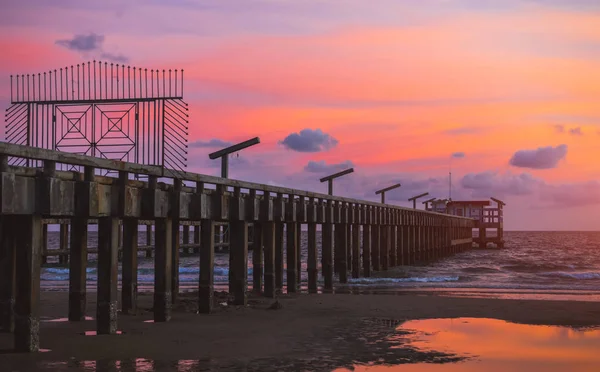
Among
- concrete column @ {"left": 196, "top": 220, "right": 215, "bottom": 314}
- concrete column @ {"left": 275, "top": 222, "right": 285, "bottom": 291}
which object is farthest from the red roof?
concrete column @ {"left": 196, "top": 220, "right": 215, "bottom": 314}

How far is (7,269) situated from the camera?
40.3 ft

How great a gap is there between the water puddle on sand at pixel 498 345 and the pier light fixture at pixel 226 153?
19.0ft

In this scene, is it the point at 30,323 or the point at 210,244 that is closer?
the point at 30,323

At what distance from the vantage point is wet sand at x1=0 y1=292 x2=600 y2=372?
36.9 ft

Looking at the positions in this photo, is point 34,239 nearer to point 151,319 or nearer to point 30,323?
point 30,323

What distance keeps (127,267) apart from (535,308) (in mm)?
10757

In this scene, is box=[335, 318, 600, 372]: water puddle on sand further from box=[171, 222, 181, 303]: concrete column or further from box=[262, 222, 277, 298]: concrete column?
box=[171, 222, 181, 303]: concrete column

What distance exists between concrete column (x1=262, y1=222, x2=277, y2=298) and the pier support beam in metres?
8.36

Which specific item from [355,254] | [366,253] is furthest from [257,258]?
[366,253]

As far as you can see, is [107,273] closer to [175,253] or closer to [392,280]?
[175,253]

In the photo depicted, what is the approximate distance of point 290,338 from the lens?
14.0m

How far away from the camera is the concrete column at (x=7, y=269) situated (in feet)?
39.8

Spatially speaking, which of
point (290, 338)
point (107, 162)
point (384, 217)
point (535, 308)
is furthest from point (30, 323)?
point (384, 217)

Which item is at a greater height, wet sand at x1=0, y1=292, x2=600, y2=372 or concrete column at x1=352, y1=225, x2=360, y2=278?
concrete column at x1=352, y1=225, x2=360, y2=278
